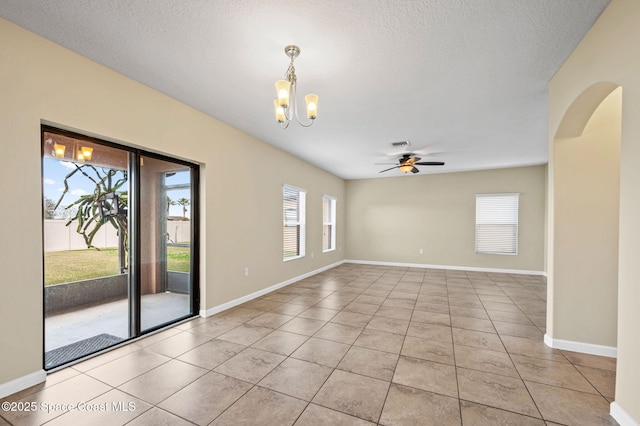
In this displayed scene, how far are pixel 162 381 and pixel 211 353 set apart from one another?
0.51m

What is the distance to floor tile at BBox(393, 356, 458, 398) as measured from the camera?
2072 millimetres

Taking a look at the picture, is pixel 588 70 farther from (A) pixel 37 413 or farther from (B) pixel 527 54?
(A) pixel 37 413

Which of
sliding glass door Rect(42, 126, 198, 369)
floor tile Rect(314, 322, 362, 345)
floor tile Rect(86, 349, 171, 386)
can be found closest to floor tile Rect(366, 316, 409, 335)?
floor tile Rect(314, 322, 362, 345)

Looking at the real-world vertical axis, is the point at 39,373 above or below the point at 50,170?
below

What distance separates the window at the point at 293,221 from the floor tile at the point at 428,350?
123 inches

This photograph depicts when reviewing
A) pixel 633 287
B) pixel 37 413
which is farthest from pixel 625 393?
pixel 37 413

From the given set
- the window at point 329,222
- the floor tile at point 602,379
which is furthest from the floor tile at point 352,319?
the window at point 329,222

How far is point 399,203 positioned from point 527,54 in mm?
5692

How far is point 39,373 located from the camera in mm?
2105

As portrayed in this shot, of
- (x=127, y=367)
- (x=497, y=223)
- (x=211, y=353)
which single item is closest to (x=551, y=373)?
(x=211, y=353)

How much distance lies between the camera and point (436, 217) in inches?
292

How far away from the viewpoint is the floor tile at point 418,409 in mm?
1728

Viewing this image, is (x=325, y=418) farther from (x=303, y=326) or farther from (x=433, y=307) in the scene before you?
(x=433, y=307)

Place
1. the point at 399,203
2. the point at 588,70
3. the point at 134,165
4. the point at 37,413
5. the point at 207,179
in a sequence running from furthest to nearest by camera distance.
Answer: the point at 399,203, the point at 207,179, the point at 134,165, the point at 588,70, the point at 37,413
